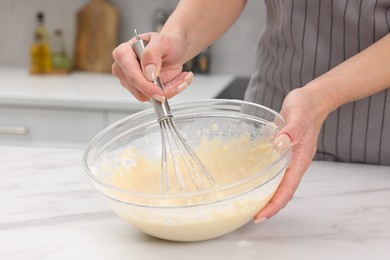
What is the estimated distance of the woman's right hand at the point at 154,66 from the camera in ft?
3.09

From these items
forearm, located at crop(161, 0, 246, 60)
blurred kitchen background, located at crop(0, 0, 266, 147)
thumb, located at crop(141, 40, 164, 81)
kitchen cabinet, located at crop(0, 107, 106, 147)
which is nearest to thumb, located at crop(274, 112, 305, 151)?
thumb, located at crop(141, 40, 164, 81)

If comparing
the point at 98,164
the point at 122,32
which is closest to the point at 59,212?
the point at 98,164

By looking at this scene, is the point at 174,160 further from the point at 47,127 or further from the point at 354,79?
the point at 47,127

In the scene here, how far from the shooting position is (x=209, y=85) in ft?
8.11

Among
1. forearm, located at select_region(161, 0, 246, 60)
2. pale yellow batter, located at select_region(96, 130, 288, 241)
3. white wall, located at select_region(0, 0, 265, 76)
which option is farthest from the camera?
white wall, located at select_region(0, 0, 265, 76)

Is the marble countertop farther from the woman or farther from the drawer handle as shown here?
the woman

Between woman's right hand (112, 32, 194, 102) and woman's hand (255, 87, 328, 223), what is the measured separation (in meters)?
0.18

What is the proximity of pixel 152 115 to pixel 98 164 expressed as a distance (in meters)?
0.17

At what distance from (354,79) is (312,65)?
0.27 meters

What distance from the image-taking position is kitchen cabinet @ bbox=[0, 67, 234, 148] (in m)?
2.24

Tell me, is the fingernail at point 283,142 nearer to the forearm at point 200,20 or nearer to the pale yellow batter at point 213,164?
the pale yellow batter at point 213,164

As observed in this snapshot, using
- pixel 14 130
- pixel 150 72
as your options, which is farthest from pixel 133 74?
pixel 14 130

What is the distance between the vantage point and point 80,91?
7.69 feet

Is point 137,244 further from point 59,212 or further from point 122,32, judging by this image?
point 122,32
